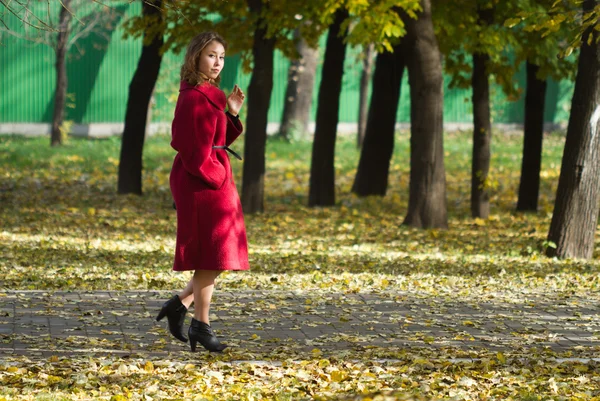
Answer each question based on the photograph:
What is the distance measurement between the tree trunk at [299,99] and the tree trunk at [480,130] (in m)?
14.0

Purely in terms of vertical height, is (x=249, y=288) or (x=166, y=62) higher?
(x=166, y=62)

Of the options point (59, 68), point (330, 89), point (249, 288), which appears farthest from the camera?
point (59, 68)

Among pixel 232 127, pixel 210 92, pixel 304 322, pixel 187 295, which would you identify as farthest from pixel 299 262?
pixel 210 92

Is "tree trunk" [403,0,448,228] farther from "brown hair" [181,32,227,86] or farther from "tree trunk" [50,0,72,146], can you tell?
"tree trunk" [50,0,72,146]

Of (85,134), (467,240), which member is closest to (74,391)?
(467,240)

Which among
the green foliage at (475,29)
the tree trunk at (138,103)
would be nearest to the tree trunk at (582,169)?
the green foliage at (475,29)

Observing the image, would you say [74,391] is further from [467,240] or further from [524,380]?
[467,240]

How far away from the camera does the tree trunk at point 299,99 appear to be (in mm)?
31453

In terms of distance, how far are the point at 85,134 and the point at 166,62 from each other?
11.5 ft

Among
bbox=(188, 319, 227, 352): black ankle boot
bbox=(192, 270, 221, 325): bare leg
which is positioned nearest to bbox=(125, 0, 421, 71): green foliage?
bbox=(192, 270, 221, 325): bare leg

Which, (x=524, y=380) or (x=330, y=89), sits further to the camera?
(x=330, y=89)

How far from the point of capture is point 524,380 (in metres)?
6.23

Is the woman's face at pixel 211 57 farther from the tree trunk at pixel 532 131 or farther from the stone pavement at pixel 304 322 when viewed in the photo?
the tree trunk at pixel 532 131

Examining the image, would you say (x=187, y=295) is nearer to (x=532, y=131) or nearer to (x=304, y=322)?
(x=304, y=322)
